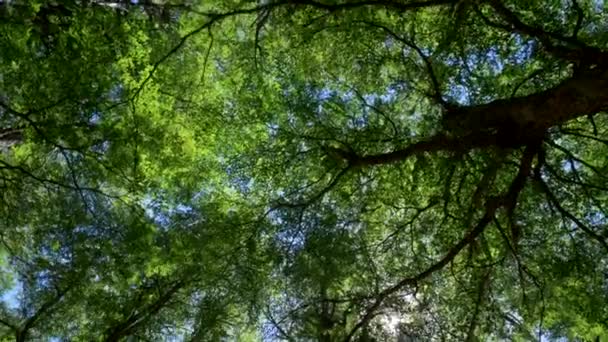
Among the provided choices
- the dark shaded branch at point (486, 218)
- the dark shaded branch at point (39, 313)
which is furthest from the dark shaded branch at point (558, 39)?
the dark shaded branch at point (39, 313)

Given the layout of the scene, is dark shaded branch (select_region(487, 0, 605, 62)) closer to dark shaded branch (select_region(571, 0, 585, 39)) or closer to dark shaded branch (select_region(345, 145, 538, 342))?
dark shaded branch (select_region(571, 0, 585, 39))

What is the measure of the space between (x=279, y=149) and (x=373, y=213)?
5.38 ft

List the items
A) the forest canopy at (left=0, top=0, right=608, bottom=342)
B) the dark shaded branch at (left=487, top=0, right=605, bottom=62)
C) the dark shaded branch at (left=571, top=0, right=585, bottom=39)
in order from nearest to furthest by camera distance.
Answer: the dark shaded branch at (left=487, top=0, right=605, bottom=62)
the dark shaded branch at (left=571, top=0, right=585, bottom=39)
the forest canopy at (left=0, top=0, right=608, bottom=342)

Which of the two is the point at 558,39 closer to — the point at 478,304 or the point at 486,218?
the point at 486,218

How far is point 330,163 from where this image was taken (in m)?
7.96

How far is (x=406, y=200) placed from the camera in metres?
8.87

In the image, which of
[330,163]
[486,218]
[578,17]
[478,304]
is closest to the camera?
[578,17]

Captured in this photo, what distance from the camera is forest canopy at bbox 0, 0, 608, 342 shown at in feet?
23.7

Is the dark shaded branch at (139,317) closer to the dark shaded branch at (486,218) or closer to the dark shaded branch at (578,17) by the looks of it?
the dark shaded branch at (486,218)

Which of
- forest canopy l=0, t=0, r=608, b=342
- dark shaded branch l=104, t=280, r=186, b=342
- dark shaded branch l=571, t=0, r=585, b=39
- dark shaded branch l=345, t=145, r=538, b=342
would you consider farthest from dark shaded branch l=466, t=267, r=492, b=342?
dark shaded branch l=104, t=280, r=186, b=342

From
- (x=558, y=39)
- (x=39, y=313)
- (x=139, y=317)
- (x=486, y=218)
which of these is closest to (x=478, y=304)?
(x=486, y=218)

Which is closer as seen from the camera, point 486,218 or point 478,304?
point 486,218

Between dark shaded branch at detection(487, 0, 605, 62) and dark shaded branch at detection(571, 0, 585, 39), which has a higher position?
dark shaded branch at detection(571, 0, 585, 39)

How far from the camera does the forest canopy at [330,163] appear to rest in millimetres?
7211
